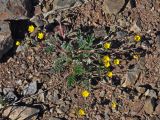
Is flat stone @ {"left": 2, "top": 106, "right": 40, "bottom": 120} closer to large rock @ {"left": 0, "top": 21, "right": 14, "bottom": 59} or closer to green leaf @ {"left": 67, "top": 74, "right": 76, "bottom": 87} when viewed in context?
green leaf @ {"left": 67, "top": 74, "right": 76, "bottom": 87}

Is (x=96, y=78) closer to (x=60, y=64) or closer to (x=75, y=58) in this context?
(x=75, y=58)

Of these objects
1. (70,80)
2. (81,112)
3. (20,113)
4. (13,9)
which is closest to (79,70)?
(70,80)

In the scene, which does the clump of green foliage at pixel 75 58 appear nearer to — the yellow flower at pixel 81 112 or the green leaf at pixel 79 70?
the green leaf at pixel 79 70

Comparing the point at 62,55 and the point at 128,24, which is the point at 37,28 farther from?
the point at 128,24

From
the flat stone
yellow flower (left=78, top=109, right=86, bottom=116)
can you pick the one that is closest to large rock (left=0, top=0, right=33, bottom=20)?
the flat stone

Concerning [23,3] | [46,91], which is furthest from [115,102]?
[23,3]
